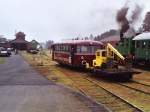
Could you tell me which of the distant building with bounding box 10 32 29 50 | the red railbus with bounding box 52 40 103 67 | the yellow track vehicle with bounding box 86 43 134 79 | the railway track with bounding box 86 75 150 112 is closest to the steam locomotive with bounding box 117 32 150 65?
the red railbus with bounding box 52 40 103 67

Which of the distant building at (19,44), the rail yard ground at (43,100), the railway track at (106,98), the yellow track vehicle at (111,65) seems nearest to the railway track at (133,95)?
the railway track at (106,98)

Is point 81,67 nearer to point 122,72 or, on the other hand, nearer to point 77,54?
point 77,54

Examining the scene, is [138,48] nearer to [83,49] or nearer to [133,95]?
[83,49]

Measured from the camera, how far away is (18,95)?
19438 mm

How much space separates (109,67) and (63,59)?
39.1 feet

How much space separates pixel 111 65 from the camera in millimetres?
28328

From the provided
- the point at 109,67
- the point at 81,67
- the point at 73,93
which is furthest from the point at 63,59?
the point at 73,93

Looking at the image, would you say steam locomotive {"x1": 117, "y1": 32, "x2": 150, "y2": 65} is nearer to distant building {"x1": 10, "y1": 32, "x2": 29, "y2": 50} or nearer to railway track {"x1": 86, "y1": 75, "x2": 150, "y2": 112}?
railway track {"x1": 86, "y1": 75, "x2": 150, "y2": 112}

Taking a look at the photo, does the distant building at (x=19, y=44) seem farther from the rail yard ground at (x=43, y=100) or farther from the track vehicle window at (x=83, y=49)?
the rail yard ground at (x=43, y=100)

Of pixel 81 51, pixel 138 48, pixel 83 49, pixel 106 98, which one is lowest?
pixel 106 98

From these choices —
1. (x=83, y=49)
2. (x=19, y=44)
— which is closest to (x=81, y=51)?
(x=83, y=49)

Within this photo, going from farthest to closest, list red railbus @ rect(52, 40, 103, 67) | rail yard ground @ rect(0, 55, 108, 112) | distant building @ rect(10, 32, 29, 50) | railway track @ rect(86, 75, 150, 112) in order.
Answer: distant building @ rect(10, 32, 29, 50) < red railbus @ rect(52, 40, 103, 67) < railway track @ rect(86, 75, 150, 112) < rail yard ground @ rect(0, 55, 108, 112)

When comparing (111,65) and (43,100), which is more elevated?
(111,65)

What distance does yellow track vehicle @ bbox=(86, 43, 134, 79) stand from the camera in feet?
88.5
